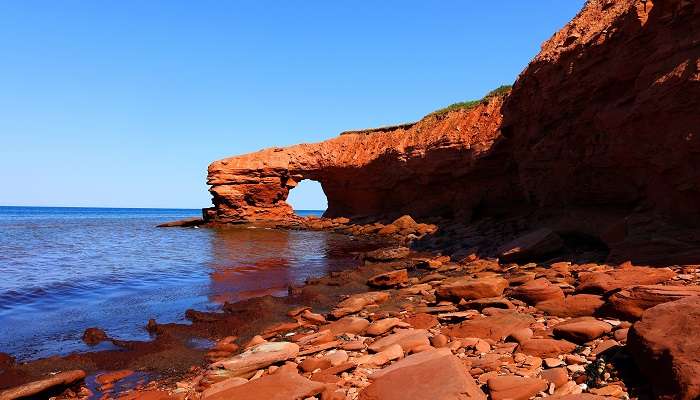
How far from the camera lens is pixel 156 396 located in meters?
5.56

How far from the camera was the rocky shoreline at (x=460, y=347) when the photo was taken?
403 cm

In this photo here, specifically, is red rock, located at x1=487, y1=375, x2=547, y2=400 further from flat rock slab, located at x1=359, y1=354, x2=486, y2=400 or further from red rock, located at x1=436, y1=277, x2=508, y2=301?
red rock, located at x1=436, y1=277, x2=508, y2=301

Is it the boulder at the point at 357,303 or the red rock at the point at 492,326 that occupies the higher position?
the red rock at the point at 492,326

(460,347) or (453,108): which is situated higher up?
(453,108)

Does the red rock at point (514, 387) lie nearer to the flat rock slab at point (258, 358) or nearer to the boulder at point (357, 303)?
the flat rock slab at point (258, 358)

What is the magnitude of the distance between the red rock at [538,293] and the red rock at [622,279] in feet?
1.23

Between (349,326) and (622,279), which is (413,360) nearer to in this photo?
(349,326)

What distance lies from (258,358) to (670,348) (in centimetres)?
468

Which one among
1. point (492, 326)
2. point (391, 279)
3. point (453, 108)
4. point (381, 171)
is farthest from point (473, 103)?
point (492, 326)

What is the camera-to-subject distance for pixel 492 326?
6266 millimetres

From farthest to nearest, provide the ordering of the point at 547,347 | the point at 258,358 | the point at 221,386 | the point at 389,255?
1. the point at 389,255
2. the point at 258,358
3. the point at 221,386
4. the point at 547,347

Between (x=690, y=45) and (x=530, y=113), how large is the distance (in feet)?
27.9

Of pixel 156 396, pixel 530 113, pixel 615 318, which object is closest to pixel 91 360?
pixel 156 396

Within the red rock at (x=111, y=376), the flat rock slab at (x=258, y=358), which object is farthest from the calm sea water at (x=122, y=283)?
the flat rock slab at (x=258, y=358)
